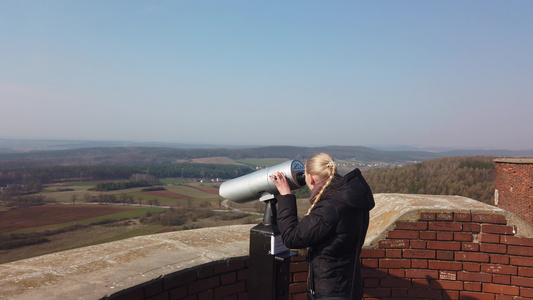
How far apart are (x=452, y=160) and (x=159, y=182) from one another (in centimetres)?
4103

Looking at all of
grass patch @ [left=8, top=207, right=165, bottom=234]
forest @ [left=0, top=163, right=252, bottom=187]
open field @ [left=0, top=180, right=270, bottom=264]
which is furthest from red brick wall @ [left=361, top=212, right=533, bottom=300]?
forest @ [left=0, top=163, right=252, bottom=187]

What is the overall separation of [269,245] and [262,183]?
41 cm

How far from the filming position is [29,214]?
106 ft

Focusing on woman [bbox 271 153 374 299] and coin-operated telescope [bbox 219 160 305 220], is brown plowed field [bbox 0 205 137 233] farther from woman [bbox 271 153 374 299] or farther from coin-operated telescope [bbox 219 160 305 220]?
woman [bbox 271 153 374 299]

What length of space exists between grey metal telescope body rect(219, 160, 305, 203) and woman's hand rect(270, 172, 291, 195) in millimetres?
72

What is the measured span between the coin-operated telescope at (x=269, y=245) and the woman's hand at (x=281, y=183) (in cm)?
7

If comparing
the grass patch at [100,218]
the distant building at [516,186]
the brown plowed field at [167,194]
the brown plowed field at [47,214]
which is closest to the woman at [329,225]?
the distant building at [516,186]

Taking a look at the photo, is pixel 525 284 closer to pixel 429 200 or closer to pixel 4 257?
pixel 429 200

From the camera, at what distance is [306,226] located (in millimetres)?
2029

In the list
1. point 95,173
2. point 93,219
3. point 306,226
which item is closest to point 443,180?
point 306,226

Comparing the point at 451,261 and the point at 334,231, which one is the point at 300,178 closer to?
the point at 334,231

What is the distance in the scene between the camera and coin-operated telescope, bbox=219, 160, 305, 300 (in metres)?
2.31

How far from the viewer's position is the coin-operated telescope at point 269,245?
2309 millimetres

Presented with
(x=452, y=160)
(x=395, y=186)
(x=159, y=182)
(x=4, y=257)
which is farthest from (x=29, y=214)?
(x=452, y=160)
